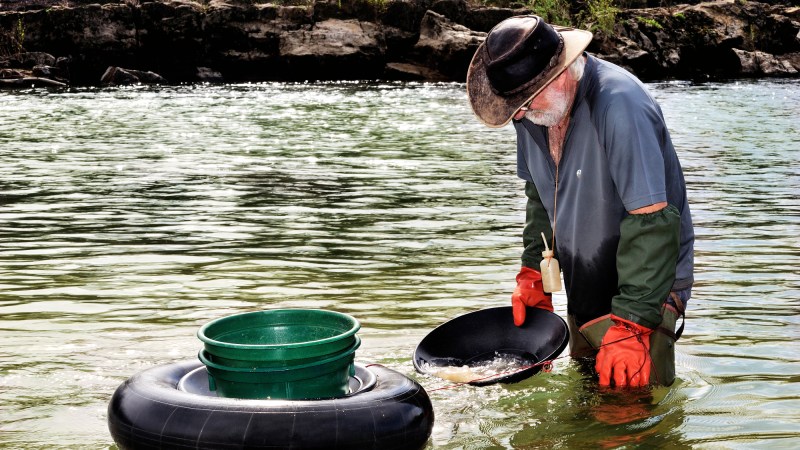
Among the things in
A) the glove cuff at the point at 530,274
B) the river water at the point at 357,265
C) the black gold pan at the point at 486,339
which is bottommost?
the river water at the point at 357,265

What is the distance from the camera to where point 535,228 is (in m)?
5.09

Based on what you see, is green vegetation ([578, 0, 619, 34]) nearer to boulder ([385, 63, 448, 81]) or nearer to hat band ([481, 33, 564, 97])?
boulder ([385, 63, 448, 81])

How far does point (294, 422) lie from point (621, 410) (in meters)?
1.72

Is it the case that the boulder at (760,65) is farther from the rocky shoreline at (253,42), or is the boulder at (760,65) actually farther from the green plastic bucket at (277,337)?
the green plastic bucket at (277,337)

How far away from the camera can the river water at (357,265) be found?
15.6ft

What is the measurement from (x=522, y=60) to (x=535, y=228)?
3.74 ft

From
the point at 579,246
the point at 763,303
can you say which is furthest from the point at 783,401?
the point at 763,303

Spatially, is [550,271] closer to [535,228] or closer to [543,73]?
[535,228]

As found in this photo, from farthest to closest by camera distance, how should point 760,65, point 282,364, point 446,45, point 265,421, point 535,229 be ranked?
point 760,65
point 446,45
point 535,229
point 282,364
point 265,421

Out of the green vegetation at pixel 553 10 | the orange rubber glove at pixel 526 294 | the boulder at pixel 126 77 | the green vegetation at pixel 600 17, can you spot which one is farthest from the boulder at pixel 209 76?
the orange rubber glove at pixel 526 294

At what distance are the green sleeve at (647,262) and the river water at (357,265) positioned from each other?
0.59 m

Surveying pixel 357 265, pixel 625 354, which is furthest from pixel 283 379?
pixel 357 265

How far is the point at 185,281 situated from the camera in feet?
25.2

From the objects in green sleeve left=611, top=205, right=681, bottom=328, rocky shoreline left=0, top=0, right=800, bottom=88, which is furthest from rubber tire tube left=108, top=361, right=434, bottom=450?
rocky shoreline left=0, top=0, right=800, bottom=88
